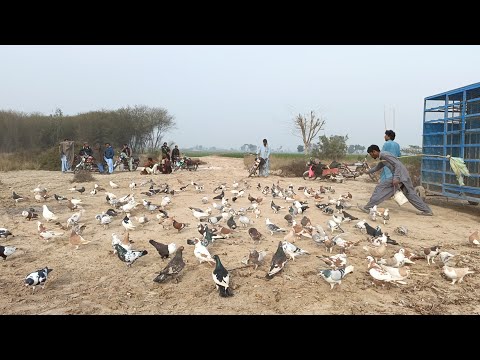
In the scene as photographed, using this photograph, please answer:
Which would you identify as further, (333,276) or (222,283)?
(333,276)

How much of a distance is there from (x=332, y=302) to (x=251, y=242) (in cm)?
285

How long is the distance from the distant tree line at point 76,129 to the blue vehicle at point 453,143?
91.8 feet

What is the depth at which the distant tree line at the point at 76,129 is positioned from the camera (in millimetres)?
29562

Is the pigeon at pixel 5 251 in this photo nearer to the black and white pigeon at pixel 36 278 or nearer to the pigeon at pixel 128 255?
the black and white pigeon at pixel 36 278

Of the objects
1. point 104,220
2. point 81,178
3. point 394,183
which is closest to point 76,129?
point 81,178

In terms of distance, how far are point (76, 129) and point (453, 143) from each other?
30746 mm

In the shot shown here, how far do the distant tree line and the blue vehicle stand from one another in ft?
91.8

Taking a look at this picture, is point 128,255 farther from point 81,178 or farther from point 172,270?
point 81,178

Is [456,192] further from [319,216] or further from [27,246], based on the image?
[27,246]

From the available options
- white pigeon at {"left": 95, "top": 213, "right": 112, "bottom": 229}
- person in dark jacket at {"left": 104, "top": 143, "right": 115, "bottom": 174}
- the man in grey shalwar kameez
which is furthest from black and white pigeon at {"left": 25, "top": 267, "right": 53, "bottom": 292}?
person in dark jacket at {"left": 104, "top": 143, "right": 115, "bottom": 174}

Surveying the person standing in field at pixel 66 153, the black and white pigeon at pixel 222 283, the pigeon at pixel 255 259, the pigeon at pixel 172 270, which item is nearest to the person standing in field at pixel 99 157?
the person standing in field at pixel 66 153

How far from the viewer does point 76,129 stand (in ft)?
104

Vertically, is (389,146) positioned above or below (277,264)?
A: above

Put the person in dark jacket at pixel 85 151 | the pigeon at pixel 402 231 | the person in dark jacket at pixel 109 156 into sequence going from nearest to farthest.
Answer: the pigeon at pixel 402 231 → the person in dark jacket at pixel 109 156 → the person in dark jacket at pixel 85 151
